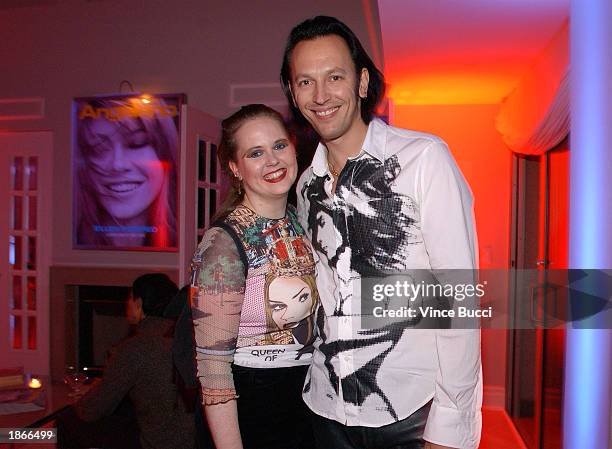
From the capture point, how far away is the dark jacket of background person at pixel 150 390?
2039 millimetres

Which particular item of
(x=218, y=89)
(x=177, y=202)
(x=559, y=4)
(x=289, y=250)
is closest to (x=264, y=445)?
(x=289, y=250)

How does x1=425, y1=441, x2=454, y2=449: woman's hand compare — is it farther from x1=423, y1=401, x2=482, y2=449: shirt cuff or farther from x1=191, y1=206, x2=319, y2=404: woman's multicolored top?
x1=191, y1=206, x2=319, y2=404: woman's multicolored top

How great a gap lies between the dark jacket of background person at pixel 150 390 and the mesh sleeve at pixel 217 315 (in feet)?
2.78

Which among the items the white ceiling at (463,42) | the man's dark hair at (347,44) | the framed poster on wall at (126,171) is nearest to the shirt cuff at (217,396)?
the man's dark hair at (347,44)

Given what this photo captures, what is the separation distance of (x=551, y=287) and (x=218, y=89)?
9.77ft

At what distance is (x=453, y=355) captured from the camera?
1122mm

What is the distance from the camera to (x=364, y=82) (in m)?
1.42

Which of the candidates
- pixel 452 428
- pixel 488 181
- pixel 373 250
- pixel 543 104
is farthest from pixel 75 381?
pixel 488 181

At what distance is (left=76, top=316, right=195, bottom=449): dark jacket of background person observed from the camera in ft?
6.69

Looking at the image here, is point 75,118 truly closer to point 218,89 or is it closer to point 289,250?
point 218,89

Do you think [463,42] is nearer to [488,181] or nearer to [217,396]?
[488,181]

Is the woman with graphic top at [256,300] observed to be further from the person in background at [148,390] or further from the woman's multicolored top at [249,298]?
the person in background at [148,390]

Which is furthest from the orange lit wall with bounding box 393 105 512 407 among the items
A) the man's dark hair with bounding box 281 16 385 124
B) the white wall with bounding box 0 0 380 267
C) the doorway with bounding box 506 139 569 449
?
the man's dark hair with bounding box 281 16 385 124

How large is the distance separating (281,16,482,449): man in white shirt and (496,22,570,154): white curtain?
145 centimetres
